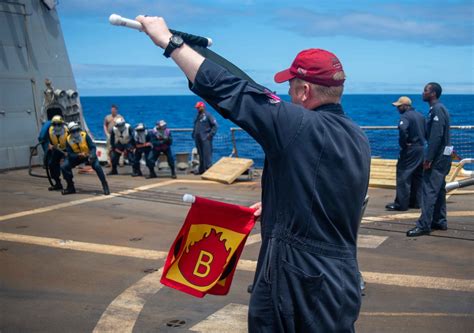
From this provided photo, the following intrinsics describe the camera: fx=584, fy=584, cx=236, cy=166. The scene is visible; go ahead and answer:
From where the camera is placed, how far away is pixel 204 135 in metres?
16.9

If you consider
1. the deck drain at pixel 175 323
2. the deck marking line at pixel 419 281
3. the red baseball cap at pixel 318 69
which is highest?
the red baseball cap at pixel 318 69

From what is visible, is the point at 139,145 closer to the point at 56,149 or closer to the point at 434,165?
the point at 56,149

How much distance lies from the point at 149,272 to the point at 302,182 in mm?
4878

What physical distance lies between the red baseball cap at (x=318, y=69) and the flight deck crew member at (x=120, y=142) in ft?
47.2

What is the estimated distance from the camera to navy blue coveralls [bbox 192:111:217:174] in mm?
16906

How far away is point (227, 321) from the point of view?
5.44 meters

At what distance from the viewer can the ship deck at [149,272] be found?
5.48 metres

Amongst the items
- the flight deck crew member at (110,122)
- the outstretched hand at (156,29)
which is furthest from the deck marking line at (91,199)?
the outstretched hand at (156,29)

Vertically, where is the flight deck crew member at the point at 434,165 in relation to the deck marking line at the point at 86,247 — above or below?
above

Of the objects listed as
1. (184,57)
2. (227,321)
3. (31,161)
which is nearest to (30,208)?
(31,161)

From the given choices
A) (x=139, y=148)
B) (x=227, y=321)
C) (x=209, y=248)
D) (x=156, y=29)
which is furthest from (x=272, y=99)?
(x=139, y=148)

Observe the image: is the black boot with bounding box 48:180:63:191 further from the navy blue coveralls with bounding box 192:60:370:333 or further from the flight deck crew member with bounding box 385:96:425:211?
the navy blue coveralls with bounding box 192:60:370:333

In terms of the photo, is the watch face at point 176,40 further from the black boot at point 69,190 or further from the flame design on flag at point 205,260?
the black boot at point 69,190

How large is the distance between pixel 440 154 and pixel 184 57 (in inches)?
276
